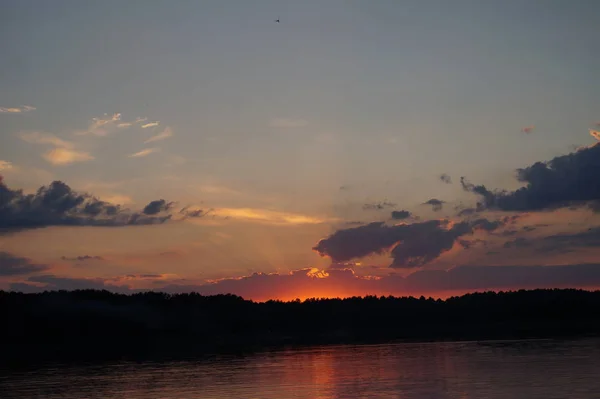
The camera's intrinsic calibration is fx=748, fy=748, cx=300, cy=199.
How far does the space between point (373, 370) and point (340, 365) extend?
990 centimetres

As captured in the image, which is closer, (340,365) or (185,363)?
(340,365)

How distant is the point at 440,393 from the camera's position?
5444 cm

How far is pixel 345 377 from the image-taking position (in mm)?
69375

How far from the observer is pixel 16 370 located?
90625mm

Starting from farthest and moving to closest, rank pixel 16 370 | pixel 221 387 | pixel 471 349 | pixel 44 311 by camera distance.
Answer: pixel 44 311 < pixel 471 349 < pixel 16 370 < pixel 221 387

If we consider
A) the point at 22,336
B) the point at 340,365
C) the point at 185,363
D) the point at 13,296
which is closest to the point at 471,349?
the point at 340,365

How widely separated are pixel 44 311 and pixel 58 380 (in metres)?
109

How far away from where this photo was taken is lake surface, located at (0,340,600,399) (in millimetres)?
56375

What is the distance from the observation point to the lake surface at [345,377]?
56.4 metres

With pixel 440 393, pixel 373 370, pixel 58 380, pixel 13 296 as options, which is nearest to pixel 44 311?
pixel 13 296

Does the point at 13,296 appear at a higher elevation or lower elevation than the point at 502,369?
higher

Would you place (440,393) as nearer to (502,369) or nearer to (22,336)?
(502,369)

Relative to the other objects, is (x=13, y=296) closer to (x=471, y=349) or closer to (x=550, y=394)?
(x=471, y=349)

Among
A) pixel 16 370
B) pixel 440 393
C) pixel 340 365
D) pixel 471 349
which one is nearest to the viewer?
pixel 440 393
